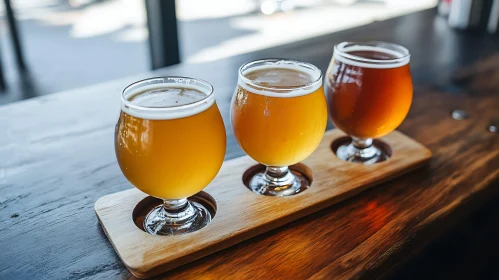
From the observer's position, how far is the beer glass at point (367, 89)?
85 cm

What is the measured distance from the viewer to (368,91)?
858mm

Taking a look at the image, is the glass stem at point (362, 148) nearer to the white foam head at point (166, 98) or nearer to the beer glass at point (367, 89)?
the beer glass at point (367, 89)

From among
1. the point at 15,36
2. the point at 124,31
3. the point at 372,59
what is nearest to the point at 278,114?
the point at 372,59

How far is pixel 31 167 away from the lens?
92 cm

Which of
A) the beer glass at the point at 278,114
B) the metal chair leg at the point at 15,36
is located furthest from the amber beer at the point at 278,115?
the metal chair leg at the point at 15,36

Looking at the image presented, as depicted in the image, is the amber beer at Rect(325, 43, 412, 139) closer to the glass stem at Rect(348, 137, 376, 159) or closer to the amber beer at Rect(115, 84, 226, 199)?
the glass stem at Rect(348, 137, 376, 159)

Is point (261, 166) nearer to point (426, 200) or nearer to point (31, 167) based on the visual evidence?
point (426, 200)

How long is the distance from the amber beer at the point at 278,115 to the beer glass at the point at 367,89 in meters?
0.10

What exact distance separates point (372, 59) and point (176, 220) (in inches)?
17.8

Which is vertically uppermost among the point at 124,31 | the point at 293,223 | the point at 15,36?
the point at 293,223

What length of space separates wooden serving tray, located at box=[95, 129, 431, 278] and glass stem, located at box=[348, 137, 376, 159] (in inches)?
1.6

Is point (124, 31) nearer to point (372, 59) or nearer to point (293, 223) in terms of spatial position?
point (372, 59)

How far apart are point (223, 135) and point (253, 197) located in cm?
14

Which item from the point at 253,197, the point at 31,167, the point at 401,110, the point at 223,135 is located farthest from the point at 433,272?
the point at 31,167
